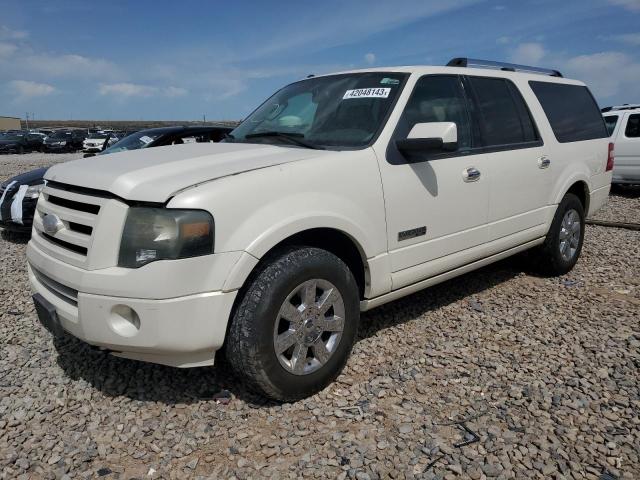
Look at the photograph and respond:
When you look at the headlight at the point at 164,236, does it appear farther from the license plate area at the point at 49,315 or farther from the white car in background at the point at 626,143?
the white car in background at the point at 626,143

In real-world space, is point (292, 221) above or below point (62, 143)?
below

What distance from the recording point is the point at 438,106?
12.0ft

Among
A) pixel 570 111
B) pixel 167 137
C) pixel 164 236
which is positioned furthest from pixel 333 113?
pixel 167 137

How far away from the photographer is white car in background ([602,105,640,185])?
10.5 m

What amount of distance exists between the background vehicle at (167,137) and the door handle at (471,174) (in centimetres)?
424

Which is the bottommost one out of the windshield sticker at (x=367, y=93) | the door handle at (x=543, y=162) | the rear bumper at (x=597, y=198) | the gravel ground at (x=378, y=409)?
the gravel ground at (x=378, y=409)

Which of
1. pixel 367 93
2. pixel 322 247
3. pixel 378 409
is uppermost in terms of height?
pixel 367 93

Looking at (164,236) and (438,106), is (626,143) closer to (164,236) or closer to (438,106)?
(438,106)

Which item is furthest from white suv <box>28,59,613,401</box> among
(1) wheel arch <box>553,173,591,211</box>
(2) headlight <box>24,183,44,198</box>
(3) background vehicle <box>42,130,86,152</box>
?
(3) background vehicle <box>42,130,86,152</box>

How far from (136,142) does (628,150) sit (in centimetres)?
950

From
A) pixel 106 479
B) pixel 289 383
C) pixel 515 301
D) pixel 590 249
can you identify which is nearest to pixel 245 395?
pixel 289 383

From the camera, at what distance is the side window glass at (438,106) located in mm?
3395

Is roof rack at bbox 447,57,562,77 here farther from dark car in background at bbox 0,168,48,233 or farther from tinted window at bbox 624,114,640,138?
tinted window at bbox 624,114,640,138

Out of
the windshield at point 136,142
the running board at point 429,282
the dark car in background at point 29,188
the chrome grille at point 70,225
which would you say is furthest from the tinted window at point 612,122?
the chrome grille at point 70,225
